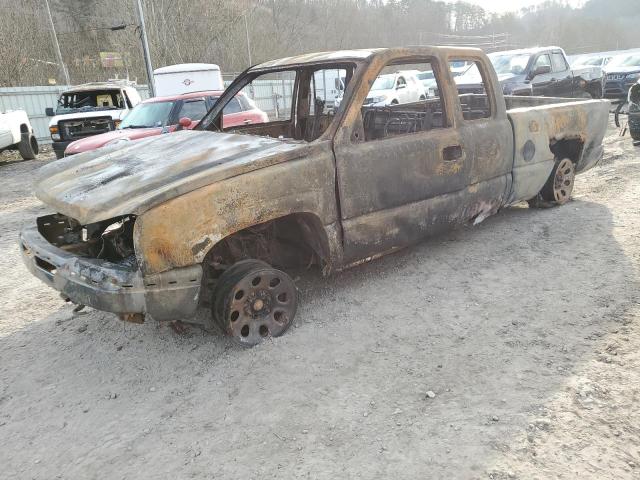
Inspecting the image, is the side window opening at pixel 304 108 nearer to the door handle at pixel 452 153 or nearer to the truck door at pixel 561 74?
the door handle at pixel 452 153

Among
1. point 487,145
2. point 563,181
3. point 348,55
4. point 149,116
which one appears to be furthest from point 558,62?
point 348,55

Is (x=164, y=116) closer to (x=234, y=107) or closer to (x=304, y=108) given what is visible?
(x=234, y=107)

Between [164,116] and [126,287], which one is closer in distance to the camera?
[126,287]

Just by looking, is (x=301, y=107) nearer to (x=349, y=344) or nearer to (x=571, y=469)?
(x=349, y=344)

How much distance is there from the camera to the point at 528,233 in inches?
196

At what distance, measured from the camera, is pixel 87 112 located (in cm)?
1149

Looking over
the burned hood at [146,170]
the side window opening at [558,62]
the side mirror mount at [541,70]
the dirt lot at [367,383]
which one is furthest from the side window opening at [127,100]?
the side window opening at [558,62]

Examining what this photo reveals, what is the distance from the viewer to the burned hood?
8.98ft

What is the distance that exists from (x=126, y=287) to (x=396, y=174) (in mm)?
2016

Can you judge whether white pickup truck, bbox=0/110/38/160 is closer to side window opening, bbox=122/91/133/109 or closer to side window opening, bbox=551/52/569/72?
side window opening, bbox=122/91/133/109

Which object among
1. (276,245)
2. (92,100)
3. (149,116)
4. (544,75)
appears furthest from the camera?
(92,100)

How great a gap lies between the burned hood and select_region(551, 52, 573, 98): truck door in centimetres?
1138

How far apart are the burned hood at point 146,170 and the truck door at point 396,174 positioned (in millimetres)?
467

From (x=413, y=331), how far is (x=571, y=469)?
4.39ft
